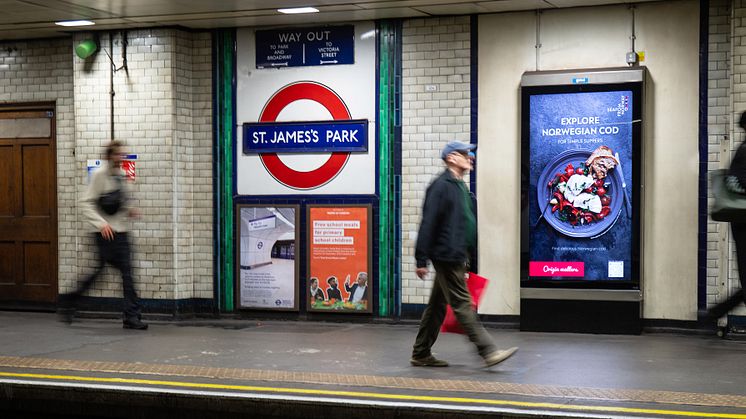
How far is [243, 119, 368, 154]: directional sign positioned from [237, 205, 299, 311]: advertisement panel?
687 millimetres

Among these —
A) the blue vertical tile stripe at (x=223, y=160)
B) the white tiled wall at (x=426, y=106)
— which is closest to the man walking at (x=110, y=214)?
the blue vertical tile stripe at (x=223, y=160)

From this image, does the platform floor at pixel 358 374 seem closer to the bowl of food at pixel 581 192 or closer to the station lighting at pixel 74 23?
the bowl of food at pixel 581 192

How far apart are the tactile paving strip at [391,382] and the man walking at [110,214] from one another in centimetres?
191

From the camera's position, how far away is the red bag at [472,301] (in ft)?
26.2

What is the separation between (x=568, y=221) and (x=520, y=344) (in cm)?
153

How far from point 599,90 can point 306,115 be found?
3297 mm

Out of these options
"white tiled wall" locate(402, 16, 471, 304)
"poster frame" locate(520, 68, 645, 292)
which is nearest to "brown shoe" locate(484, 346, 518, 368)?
"poster frame" locate(520, 68, 645, 292)

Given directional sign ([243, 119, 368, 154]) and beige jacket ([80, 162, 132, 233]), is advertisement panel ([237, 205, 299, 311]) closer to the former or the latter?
directional sign ([243, 119, 368, 154])

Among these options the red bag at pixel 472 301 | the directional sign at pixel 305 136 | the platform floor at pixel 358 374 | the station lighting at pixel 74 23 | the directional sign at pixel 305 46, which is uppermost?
the station lighting at pixel 74 23

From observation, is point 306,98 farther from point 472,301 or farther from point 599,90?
point 472,301

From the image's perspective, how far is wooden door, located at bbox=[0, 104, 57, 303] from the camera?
1282cm

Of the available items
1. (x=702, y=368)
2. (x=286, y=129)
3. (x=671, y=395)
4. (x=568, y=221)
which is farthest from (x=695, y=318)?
(x=286, y=129)

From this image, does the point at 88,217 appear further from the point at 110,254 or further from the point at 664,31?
the point at 664,31

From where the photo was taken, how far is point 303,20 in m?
11.4
